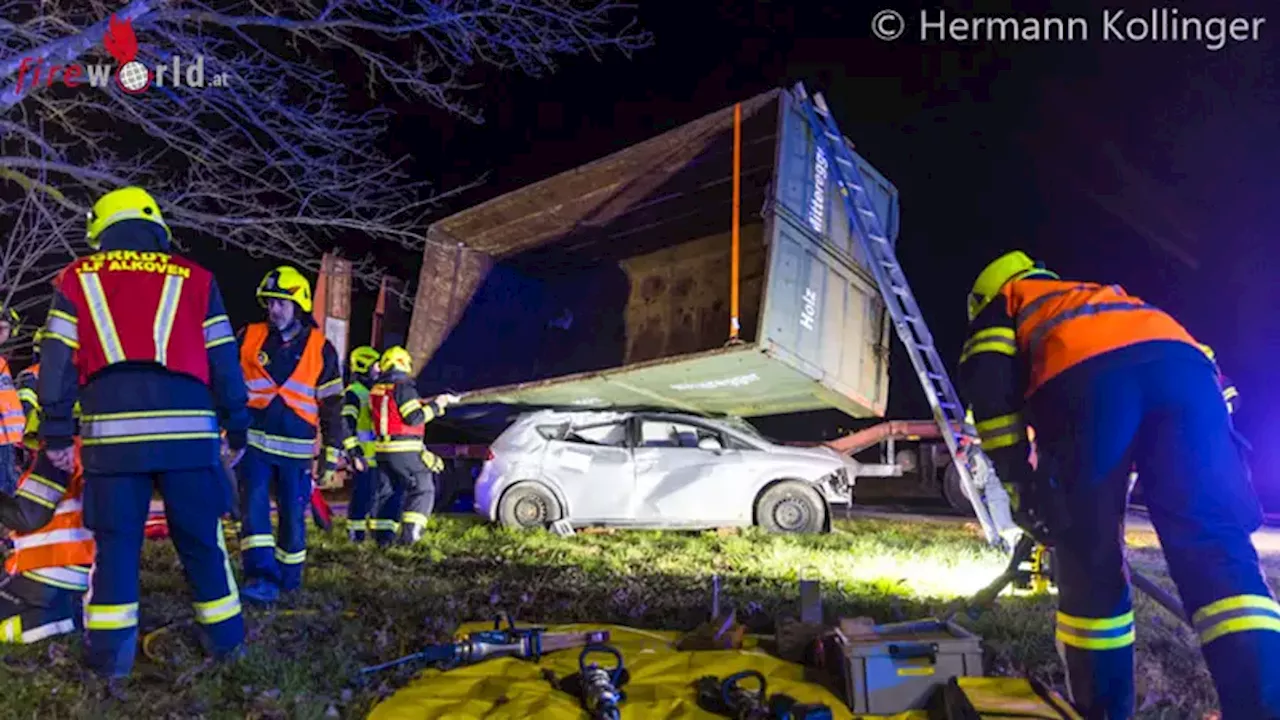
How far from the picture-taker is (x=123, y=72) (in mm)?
6750

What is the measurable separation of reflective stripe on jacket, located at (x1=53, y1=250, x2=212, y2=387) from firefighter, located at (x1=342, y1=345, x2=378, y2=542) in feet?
10.7

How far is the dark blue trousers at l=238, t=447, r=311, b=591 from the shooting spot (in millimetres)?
4785

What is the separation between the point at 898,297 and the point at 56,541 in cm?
665

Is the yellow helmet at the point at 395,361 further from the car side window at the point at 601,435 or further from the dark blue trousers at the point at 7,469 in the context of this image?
the dark blue trousers at the point at 7,469

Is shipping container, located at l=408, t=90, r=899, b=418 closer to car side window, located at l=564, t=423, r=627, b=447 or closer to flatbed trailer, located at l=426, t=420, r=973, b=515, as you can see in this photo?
car side window, located at l=564, t=423, r=627, b=447

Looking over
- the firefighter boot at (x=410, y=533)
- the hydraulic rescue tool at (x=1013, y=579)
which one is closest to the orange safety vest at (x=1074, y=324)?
the hydraulic rescue tool at (x=1013, y=579)

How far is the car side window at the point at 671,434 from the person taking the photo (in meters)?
8.41

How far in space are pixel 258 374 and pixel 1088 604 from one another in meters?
4.33

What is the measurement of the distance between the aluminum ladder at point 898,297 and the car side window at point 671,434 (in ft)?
6.89

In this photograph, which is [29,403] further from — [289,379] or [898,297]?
[898,297]

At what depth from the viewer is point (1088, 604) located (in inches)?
115

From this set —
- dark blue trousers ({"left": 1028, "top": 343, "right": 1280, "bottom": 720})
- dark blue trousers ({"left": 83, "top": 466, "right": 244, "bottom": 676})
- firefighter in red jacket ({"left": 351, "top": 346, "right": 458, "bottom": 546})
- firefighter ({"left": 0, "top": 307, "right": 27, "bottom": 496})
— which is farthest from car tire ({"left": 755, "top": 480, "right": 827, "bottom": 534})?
firefighter ({"left": 0, "top": 307, "right": 27, "bottom": 496})

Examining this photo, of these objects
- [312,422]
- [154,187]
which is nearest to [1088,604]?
[312,422]

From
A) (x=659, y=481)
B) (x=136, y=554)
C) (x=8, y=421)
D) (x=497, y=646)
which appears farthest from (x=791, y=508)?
(x=8, y=421)
